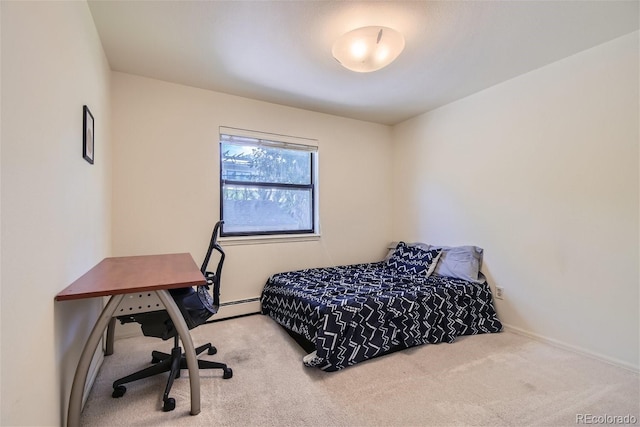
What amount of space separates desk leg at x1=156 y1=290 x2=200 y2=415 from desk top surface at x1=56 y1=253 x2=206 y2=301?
0.09 meters

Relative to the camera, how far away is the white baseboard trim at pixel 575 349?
6.54ft

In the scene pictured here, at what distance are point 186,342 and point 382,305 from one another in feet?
4.58

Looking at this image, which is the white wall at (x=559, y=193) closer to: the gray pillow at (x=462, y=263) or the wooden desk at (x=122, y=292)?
the gray pillow at (x=462, y=263)

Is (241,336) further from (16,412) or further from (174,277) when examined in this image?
(16,412)

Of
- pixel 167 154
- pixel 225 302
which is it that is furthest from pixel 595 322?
pixel 167 154

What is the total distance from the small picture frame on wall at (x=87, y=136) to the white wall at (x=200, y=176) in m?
0.85

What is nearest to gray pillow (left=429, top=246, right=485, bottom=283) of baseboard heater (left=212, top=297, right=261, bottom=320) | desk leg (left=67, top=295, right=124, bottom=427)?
baseboard heater (left=212, top=297, right=261, bottom=320)

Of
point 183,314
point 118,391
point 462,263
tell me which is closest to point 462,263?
point 462,263

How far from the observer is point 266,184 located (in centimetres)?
328

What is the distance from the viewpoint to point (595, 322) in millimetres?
2158

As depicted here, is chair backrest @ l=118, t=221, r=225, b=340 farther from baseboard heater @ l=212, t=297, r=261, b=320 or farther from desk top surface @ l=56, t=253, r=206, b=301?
baseboard heater @ l=212, t=297, r=261, b=320

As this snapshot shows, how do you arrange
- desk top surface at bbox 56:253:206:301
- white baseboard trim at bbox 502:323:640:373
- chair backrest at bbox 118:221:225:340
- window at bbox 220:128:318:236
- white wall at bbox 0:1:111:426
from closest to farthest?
white wall at bbox 0:1:111:426 → desk top surface at bbox 56:253:206:301 → chair backrest at bbox 118:221:225:340 → white baseboard trim at bbox 502:323:640:373 → window at bbox 220:128:318:236

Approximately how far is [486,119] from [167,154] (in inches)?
122

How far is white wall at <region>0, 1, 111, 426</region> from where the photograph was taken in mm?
858
